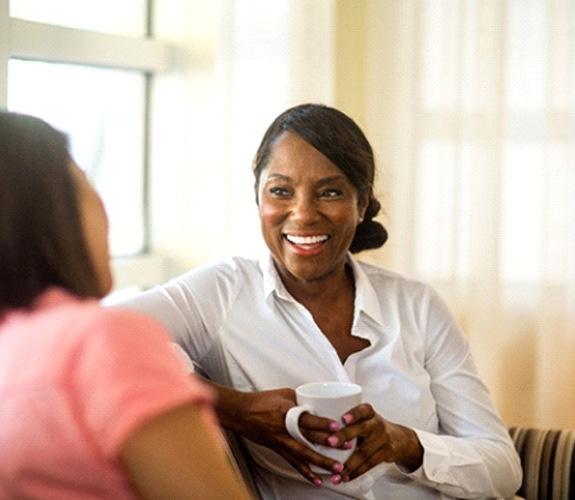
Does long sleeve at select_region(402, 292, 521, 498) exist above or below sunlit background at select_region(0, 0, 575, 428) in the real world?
below

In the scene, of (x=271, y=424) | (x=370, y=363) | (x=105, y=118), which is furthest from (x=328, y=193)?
(x=105, y=118)

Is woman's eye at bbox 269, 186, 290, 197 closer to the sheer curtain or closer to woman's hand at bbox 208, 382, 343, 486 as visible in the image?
woman's hand at bbox 208, 382, 343, 486

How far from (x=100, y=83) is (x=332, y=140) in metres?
1.07

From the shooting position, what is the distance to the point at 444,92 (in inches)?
111

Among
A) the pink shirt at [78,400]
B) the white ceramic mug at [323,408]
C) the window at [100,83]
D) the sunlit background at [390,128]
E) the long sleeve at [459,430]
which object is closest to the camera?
the pink shirt at [78,400]

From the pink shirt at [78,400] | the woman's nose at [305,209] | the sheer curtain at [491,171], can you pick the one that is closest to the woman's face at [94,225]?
the pink shirt at [78,400]

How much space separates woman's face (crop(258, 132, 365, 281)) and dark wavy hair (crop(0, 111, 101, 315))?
39.6 inches

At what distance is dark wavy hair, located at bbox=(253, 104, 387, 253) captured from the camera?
1951 mm

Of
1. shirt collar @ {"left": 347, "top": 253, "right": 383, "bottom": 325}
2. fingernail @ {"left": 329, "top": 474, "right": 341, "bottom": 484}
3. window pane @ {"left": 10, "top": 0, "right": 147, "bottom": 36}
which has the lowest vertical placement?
fingernail @ {"left": 329, "top": 474, "right": 341, "bottom": 484}

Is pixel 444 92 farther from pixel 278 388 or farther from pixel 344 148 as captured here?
pixel 278 388

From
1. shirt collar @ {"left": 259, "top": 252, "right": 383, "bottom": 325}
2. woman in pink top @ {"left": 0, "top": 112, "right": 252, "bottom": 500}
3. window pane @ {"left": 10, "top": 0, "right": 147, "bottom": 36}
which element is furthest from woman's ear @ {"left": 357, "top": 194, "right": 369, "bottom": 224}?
woman in pink top @ {"left": 0, "top": 112, "right": 252, "bottom": 500}

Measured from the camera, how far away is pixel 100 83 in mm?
2787

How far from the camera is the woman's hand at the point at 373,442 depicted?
1.58m

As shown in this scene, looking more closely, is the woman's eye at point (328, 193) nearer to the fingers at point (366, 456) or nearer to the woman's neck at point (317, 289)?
the woman's neck at point (317, 289)
